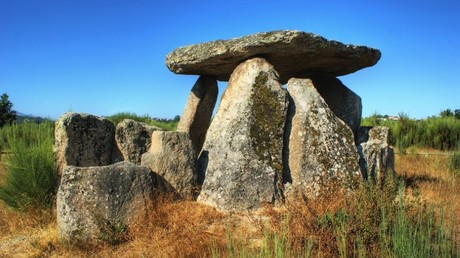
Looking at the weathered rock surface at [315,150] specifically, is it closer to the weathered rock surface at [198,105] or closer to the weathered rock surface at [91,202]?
the weathered rock surface at [198,105]

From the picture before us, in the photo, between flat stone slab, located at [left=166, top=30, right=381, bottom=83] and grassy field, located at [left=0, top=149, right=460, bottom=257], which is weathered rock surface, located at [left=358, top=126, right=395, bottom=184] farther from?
flat stone slab, located at [left=166, top=30, right=381, bottom=83]

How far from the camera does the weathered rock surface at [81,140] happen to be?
711cm

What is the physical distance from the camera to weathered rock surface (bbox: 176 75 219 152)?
32.8ft

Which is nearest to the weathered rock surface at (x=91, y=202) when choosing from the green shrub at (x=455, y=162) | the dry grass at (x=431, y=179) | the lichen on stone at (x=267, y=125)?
the lichen on stone at (x=267, y=125)

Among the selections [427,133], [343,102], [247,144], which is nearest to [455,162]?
[343,102]

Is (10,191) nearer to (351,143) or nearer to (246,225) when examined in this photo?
(246,225)

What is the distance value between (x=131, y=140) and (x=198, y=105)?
2.56 metres

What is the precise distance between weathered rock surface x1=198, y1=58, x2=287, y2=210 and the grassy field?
13.8 inches

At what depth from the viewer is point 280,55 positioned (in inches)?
337

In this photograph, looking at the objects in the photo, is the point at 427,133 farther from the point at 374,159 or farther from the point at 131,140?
the point at 131,140

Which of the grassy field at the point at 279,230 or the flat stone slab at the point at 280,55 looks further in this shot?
the flat stone slab at the point at 280,55

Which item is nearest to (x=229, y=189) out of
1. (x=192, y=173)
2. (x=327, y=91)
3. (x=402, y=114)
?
(x=192, y=173)

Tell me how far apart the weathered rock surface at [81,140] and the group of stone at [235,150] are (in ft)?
0.05

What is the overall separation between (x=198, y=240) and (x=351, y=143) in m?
3.73
